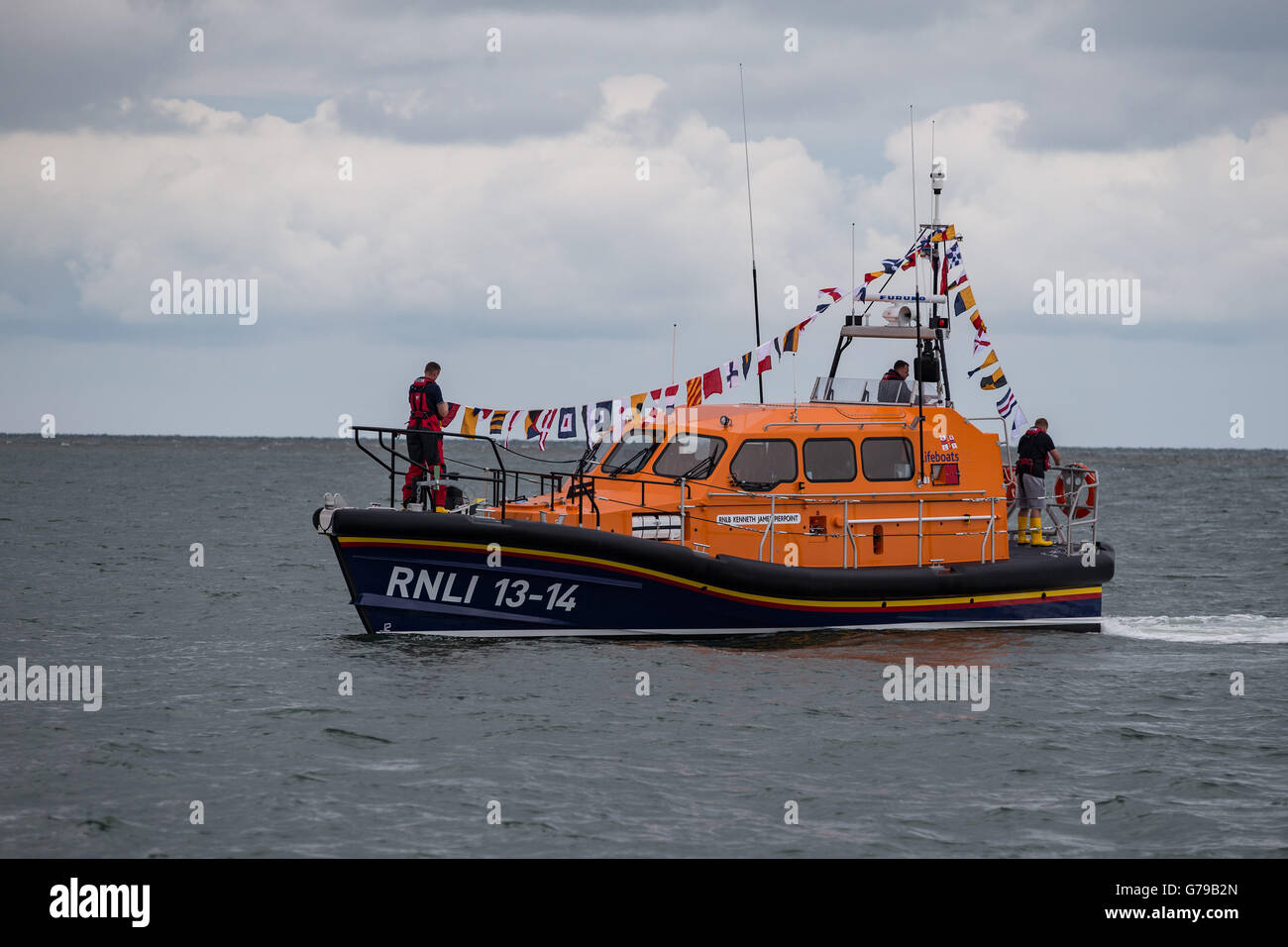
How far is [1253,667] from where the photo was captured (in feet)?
42.7

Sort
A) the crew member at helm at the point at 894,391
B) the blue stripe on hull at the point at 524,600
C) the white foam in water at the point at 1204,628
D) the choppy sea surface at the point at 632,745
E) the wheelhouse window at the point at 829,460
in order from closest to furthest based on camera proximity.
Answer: the choppy sea surface at the point at 632,745 → the blue stripe on hull at the point at 524,600 → the wheelhouse window at the point at 829,460 → the crew member at helm at the point at 894,391 → the white foam in water at the point at 1204,628

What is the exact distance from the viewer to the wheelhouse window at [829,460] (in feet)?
43.0

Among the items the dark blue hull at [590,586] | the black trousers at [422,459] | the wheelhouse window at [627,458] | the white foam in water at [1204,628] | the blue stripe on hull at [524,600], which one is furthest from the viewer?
the white foam in water at [1204,628]

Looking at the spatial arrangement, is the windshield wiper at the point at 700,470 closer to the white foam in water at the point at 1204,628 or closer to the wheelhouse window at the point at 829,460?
the wheelhouse window at the point at 829,460

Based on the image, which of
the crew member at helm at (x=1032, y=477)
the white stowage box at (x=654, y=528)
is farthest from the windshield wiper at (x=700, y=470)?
the crew member at helm at (x=1032, y=477)

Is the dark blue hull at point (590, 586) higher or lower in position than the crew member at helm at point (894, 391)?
lower

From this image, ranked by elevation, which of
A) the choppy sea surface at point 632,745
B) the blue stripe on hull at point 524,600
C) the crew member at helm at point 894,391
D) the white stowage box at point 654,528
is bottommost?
the choppy sea surface at point 632,745

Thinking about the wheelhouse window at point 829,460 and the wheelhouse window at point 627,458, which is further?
the wheelhouse window at point 627,458

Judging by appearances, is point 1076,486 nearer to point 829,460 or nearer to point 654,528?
point 829,460

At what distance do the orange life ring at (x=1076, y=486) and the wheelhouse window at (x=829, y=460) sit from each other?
273 cm

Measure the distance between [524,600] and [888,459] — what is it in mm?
3793

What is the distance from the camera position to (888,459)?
13.4 m
